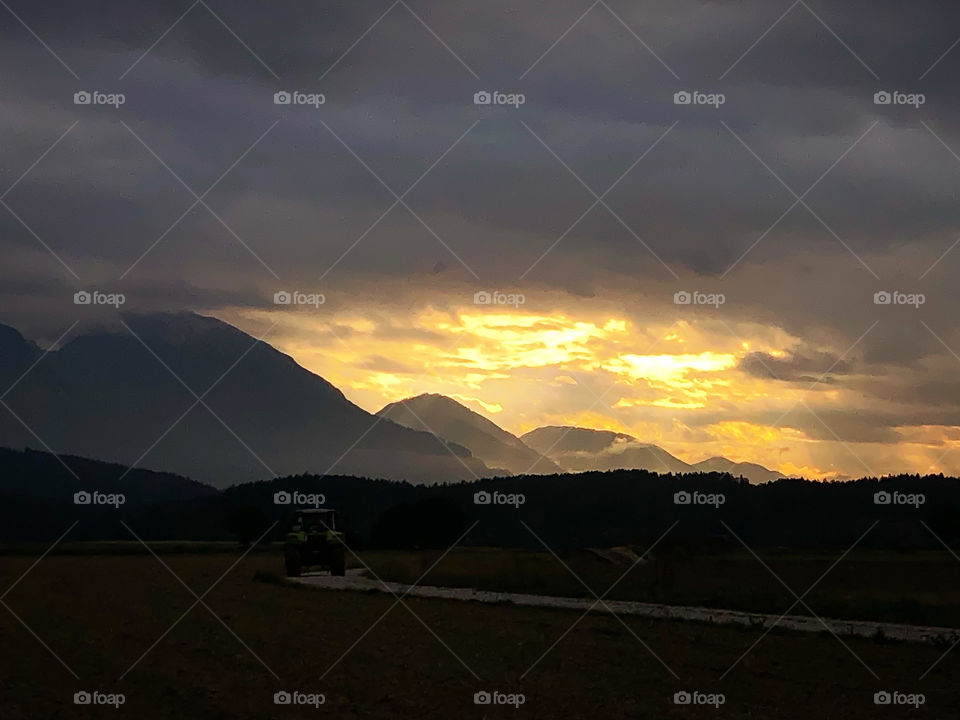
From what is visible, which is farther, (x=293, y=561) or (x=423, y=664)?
(x=293, y=561)

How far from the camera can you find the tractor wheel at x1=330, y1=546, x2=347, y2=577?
135 feet

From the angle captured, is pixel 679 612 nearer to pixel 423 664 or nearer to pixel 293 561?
pixel 423 664

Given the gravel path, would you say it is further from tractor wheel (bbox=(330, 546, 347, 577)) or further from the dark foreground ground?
tractor wheel (bbox=(330, 546, 347, 577))

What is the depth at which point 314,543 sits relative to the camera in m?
41.0

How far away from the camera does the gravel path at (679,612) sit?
966 inches

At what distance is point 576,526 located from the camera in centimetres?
11131

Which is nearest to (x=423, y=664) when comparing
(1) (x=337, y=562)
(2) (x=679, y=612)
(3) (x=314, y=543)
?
(2) (x=679, y=612)

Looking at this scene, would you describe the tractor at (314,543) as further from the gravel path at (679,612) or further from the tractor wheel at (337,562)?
the gravel path at (679,612)

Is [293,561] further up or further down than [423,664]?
further up

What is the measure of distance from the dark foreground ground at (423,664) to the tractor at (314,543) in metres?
12.8

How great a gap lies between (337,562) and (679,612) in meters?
16.8

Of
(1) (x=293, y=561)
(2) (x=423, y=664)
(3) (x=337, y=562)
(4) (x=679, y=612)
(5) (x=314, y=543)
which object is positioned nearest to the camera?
(2) (x=423, y=664)

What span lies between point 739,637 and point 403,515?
60.2 m

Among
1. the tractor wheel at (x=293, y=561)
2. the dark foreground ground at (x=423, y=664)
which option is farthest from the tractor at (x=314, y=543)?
the dark foreground ground at (x=423, y=664)
